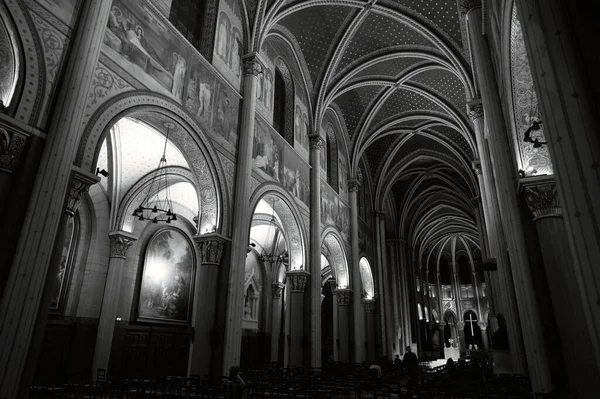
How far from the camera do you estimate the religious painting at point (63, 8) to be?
5699 millimetres

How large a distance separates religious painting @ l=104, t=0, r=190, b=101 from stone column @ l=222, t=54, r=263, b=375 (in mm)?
2296

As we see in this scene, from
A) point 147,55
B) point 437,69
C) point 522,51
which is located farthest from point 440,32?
point 147,55

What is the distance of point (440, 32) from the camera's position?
1444 cm

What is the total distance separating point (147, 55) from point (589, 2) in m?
7.16

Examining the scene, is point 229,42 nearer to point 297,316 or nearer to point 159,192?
point 159,192

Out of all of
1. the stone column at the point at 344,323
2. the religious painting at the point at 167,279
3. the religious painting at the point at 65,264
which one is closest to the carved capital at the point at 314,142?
the religious painting at the point at 167,279

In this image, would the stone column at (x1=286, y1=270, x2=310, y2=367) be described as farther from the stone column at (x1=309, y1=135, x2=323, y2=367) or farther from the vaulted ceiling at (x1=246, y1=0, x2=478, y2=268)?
the vaulted ceiling at (x1=246, y1=0, x2=478, y2=268)

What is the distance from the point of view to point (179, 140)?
29.0 ft

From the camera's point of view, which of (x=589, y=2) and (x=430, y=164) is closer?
(x=589, y=2)

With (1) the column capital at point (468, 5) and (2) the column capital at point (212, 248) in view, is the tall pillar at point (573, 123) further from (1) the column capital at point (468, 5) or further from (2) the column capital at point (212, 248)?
(2) the column capital at point (212, 248)

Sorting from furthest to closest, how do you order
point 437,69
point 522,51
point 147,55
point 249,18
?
point 437,69
point 249,18
point 147,55
point 522,51

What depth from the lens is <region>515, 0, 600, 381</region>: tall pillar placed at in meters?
2.80

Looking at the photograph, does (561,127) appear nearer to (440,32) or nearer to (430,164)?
(440,32)

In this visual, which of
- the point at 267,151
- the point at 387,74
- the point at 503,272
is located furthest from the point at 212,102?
the point at 387,74
